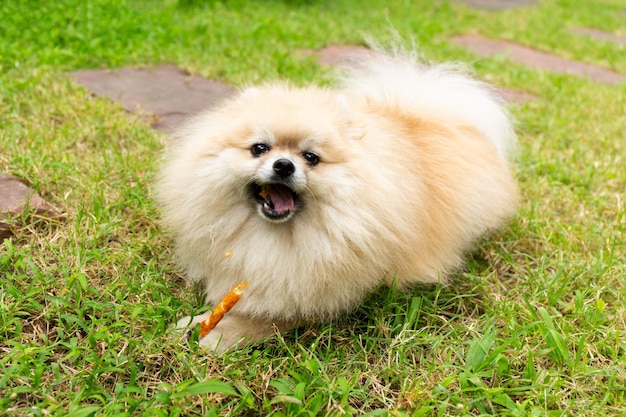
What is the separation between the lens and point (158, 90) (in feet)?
13.2

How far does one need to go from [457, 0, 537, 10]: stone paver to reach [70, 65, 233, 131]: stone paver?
6.15m

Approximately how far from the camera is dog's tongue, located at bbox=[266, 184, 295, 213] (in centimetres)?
199

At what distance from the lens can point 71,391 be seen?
5.51 feet

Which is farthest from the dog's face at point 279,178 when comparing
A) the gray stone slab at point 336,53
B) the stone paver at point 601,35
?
the stone paver at point 601,35

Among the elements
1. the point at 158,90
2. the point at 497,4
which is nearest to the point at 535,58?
the point at 497,4

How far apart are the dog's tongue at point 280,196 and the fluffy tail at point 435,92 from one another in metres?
0.86

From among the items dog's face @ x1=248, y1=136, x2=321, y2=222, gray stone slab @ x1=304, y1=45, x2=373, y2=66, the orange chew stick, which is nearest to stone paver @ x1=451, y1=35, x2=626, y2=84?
gray stone slab @ x1=304, y1=45, x2=373, y2=66

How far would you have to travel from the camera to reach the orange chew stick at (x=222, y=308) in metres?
1.98

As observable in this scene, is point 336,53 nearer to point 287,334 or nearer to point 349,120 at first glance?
point 349,120

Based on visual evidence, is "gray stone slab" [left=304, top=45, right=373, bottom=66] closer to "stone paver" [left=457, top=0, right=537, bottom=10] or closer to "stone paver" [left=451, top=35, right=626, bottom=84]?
"stone paver" [left=451, top=35, right=626, bottom=84]

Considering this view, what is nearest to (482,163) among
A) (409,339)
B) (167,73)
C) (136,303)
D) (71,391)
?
(409,339)

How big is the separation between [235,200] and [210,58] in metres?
3.00

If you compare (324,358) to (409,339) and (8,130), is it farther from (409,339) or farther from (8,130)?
(8,130)

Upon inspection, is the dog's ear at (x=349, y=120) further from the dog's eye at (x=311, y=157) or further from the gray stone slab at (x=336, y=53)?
the gray stone slab at (x=336, y=53)
